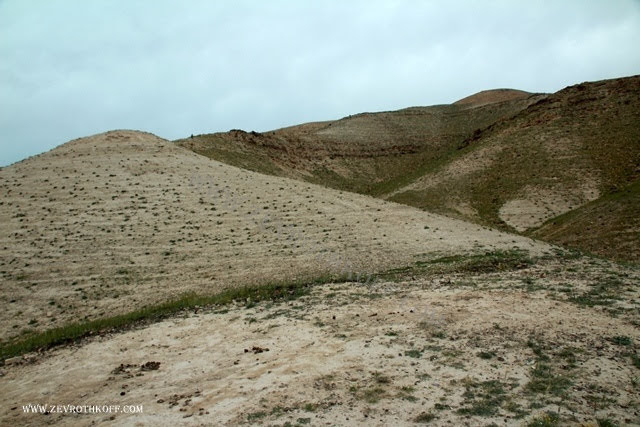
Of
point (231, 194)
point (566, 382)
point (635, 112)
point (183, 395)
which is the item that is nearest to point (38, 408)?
point (183, 395)

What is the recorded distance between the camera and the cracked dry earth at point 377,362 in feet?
25.4

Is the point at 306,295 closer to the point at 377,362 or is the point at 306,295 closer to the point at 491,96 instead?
the point at 377,362

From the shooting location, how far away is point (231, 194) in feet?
95.7

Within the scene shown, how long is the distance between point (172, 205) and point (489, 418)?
23499 millimetres

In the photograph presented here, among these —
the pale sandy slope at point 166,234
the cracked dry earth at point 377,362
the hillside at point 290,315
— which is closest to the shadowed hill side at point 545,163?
the hillside at point 290,315

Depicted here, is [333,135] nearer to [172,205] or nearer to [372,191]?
[372,191]

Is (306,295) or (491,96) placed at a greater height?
(491,96)

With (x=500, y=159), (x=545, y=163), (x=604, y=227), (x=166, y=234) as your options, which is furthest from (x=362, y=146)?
(x=166, y=234)

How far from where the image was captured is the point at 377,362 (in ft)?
31.6

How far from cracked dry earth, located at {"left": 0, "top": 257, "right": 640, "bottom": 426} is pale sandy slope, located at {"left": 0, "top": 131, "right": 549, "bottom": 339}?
4662 mm

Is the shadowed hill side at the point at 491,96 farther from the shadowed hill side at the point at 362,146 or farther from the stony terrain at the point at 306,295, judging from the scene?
the stony terrain at the point at 306,295

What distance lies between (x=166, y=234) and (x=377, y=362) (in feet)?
55.9

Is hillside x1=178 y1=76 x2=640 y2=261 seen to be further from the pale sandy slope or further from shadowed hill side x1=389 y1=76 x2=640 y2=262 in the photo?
the pale sandy slope

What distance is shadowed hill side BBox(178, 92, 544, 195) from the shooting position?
1971 inches
